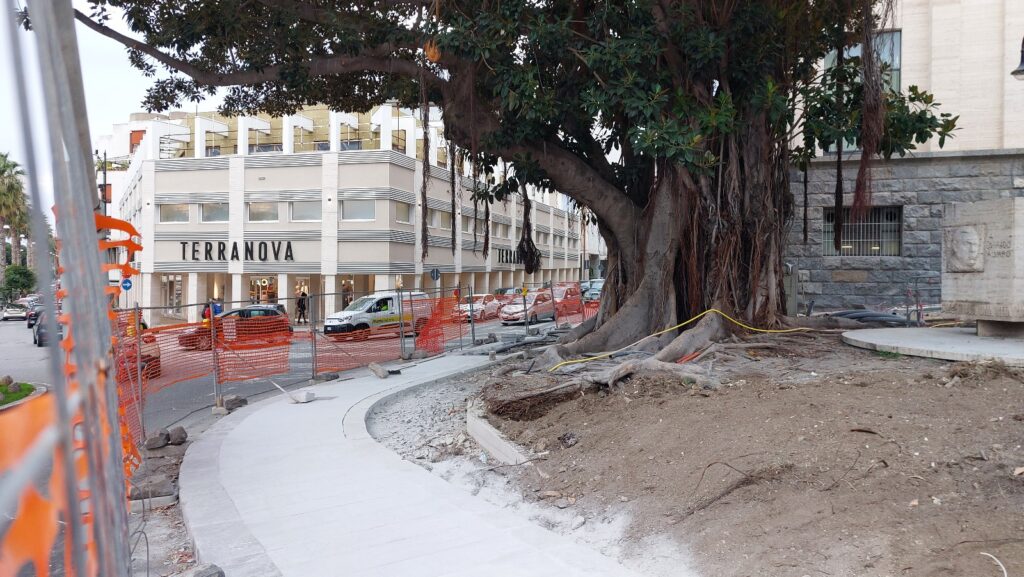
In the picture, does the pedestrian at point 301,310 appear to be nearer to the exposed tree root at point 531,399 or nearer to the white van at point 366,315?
the white van at point 366,315

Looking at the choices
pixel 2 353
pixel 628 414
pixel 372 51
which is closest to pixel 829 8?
pixel 372 51

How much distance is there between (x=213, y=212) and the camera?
36.8 m

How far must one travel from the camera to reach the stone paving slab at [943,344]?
26.1 ft

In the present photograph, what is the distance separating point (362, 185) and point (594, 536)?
103 feet

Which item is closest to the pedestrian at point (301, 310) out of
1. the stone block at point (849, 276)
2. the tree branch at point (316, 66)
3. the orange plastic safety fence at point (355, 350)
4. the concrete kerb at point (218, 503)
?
the orange plastic safety fence at point (355, 350)

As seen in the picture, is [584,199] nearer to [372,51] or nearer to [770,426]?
[372,51]

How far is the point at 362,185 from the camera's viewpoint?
114 feet

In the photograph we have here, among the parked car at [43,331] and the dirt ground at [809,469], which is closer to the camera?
the parked car at [43,331]

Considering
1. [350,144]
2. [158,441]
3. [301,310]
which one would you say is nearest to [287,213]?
[350,144]

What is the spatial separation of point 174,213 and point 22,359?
58.7ft

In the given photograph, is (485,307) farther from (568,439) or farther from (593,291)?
(568,439)

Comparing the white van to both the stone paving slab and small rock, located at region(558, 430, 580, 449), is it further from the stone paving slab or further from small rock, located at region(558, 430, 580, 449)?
small rock, located at region(558, 430, 580, 449)

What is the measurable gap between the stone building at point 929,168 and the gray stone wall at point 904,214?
0.02 metres

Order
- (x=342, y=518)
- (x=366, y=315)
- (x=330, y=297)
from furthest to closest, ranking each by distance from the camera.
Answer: (x=330, y=297) → (x=366, y=315) → (x=342, y=518)
